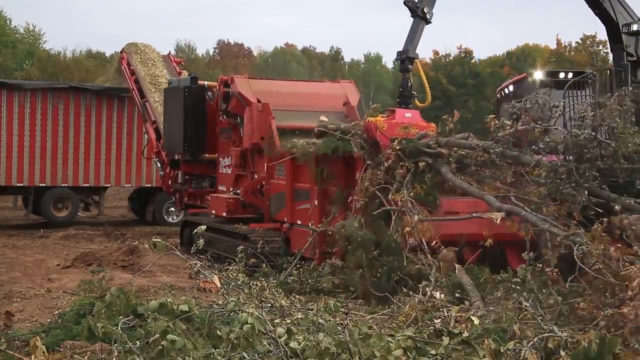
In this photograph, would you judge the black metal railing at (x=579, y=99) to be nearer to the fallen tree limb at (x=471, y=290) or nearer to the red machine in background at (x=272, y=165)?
the red machine in background at (x=272, y=165)

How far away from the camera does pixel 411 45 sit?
938 centimetres

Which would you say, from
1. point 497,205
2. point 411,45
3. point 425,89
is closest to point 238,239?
point 425,89

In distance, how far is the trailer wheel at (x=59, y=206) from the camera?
53.4ft

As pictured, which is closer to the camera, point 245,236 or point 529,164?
point 529,164

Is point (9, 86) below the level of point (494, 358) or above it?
above

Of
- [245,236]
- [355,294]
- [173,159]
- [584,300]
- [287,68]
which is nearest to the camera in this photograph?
[584,300]

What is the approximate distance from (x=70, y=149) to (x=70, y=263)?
614 centimetres

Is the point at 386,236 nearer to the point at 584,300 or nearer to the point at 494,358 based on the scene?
the point at 584,300

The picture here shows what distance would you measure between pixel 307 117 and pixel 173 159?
293 centimetres

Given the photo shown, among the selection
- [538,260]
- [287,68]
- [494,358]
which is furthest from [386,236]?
[287,68]

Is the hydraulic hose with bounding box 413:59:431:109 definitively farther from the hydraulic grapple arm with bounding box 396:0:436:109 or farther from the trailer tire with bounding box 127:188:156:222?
the trailer tire with bounding box 127:188:156:222

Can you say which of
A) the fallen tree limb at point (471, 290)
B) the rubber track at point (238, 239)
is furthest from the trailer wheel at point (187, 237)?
the fallen tree limb at point (471, 290)

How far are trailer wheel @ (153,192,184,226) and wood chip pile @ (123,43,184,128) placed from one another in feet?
10.6

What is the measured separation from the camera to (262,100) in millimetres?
9867
